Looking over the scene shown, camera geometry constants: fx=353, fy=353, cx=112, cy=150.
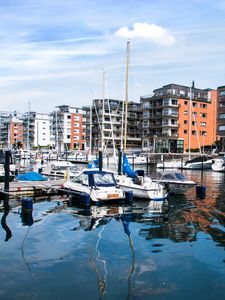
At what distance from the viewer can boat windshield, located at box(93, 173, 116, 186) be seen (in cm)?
2481

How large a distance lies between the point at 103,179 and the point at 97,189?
4.14ft

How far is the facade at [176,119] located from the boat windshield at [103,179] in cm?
7504

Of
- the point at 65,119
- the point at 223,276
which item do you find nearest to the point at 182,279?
the point at 223,276

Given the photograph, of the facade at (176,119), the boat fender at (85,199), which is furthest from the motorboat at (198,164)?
the boat fender at (85,199)

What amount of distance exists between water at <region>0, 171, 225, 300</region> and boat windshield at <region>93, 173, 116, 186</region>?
2.90m

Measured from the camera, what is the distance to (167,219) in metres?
20.0

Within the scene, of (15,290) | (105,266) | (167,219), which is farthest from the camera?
(167,219)

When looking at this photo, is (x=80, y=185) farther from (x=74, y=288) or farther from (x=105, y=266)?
→ (x=74, y=288)

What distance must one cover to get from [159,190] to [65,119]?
4862 inches

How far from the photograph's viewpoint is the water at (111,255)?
405 inches

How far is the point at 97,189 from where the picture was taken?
24.1 meters

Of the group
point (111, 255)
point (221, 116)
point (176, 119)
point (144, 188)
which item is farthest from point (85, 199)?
point (176, 119)

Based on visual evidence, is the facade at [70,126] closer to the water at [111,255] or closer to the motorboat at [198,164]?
the motorboat at [198,164]

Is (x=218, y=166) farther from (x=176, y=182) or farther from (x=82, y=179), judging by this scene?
(x=82, y=179)
